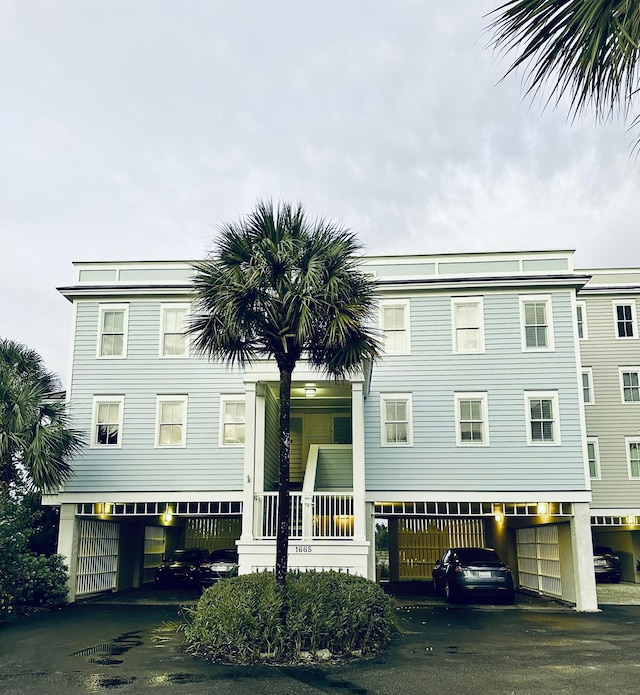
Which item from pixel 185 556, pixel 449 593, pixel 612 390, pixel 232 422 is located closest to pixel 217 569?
pixel 185 556

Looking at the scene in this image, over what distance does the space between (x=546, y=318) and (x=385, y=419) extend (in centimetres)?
488

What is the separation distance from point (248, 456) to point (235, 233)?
497cm

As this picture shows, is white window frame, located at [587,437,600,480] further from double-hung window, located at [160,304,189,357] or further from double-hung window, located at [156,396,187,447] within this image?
double-hung window, located at [160,304,189,357]

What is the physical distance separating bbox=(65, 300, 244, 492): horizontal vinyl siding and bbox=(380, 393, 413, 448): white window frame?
3635 mm

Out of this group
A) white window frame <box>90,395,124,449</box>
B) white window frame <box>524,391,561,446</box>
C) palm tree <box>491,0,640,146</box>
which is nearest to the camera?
palm tree <box>491,0,640,146</box>

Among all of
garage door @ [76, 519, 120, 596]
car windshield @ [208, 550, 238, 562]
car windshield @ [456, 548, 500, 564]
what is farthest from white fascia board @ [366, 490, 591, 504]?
garage door @ [76, 519, 120, 596]

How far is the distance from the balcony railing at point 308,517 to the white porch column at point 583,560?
5742 mm

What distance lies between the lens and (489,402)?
58.0ft

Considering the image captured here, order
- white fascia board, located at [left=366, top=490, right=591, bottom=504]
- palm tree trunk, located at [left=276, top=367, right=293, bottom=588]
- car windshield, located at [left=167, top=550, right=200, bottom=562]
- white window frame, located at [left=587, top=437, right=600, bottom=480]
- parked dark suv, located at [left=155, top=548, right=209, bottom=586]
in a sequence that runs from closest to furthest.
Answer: palm tree trunk, located at [left=276, top=367, right=293, bottom=588] < white fascia board, located at [left=366, top=490, right=591, bottom=504] < parked dark suv, located at [left=155, top=548, right=209, bottom=586] < car windshield, located at [left=167, top=550, right=200, bottom=562] < white window frame, located at [left=587, top=437, right=600, bottom=480]

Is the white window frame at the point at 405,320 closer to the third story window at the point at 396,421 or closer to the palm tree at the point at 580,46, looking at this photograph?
the third story window at the point at 396,421

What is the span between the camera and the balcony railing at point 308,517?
13625 mm

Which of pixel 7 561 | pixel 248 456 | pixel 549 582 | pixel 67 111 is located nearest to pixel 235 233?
pixel 248 456

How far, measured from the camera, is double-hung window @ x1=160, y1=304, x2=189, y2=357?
733 inches

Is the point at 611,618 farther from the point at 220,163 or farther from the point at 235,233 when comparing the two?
the point at 220,163
